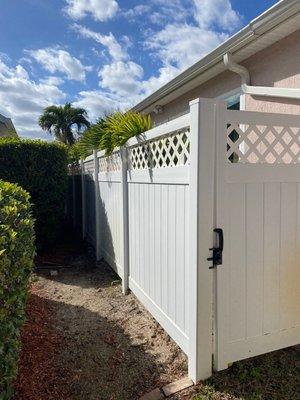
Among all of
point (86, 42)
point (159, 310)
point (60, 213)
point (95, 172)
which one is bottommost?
point (159, 310)

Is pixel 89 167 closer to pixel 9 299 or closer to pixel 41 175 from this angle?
pixel 41 175

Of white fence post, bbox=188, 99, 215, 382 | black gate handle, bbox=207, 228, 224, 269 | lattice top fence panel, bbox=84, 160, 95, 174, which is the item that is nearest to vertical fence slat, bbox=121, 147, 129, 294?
white fence post, bbox=188, 99, 215, 382

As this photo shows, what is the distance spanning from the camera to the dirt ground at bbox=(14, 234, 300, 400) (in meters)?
2.48

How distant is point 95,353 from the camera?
3143mm

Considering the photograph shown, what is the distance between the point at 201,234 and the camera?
95.8 inches

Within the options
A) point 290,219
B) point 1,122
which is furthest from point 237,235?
point 1,122

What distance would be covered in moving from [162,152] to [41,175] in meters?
4.26

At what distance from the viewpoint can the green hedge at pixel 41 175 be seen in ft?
21.2

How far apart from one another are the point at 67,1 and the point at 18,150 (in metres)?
3.18

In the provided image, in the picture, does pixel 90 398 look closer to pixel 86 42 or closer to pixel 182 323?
pixel 182 323

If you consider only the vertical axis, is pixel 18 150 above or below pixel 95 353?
above

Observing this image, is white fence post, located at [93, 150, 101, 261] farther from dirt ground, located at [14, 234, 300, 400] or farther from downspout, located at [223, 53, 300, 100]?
downspout, located at [223, 53, 300, 100]

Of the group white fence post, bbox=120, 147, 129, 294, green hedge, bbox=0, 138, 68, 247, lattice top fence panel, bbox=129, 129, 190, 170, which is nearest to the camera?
lattice top fence panel, bbox=129, 129, 190, 170

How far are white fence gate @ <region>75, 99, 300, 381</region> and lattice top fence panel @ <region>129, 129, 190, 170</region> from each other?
0.05ft
